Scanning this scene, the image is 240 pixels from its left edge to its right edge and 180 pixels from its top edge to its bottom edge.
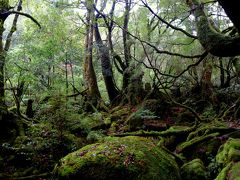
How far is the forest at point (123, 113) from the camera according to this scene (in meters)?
4.84

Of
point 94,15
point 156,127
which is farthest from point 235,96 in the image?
point 94,15

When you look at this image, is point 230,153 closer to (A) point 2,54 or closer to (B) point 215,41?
(B) point 215,41

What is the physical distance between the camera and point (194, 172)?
5.45m

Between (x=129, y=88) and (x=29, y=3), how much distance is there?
27.6 feet

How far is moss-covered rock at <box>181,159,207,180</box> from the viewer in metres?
5.40

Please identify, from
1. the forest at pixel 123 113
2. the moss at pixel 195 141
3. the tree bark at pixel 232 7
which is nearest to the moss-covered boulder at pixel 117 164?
the forest at pixel 123 113

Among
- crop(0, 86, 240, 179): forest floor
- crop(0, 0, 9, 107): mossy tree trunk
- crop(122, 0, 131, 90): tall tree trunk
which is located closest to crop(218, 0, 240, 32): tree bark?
crop(0, 86, 240, 179): forest floor

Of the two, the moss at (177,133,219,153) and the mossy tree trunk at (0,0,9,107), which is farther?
the mossy tree trunk at (0,0,9,107)

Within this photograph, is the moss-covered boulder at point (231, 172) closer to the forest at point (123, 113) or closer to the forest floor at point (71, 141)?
the forest at point (123, 113)

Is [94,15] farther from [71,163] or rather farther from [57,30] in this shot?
[71,163]

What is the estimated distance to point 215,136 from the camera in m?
7.20

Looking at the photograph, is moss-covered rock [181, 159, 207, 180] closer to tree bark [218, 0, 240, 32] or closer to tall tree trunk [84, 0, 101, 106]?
tree bark [218, 0, 240, 32]

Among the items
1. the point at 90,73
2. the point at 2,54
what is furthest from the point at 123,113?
the point at 2,54

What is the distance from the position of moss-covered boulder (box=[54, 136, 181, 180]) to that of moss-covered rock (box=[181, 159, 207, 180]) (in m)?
0.33
